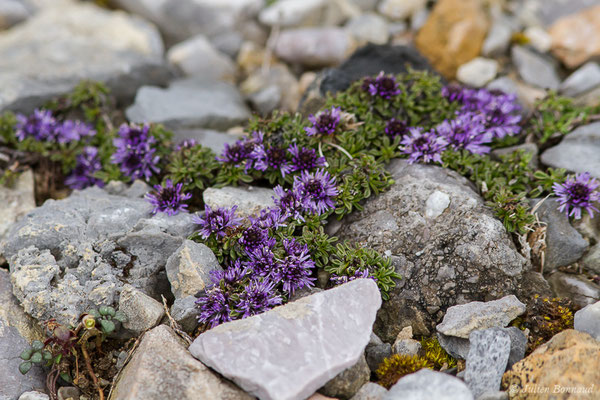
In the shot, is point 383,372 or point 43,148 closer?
point 383,372

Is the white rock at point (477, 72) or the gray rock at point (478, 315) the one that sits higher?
the white rock at point (477, 72)

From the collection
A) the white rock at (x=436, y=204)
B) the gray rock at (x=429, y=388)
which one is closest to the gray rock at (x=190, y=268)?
the gray rock at (x=429, y=388)

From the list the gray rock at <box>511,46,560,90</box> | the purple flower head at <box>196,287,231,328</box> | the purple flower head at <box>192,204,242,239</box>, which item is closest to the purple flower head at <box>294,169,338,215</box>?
the purple flower head at <box>192,204,242,239</box>

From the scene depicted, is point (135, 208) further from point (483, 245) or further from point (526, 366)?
point (526, 366)

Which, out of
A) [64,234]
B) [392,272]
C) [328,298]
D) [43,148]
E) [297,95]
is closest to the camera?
[328,298]

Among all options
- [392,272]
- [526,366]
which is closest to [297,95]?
[392,272]

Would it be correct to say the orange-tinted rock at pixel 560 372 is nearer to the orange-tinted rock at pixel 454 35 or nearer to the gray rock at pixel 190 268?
the gray rock at pixel 190 268
